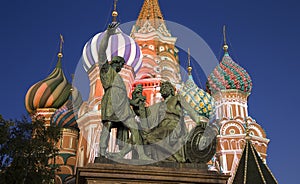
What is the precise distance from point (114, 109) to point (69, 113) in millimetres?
19164

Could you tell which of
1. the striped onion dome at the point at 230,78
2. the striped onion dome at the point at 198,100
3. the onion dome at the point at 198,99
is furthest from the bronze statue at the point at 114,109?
the striped onion dome at the point at 230,78

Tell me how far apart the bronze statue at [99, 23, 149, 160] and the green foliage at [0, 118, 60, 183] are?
17.2 feet

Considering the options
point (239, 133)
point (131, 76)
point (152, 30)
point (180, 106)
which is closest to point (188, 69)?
point (152, 30)

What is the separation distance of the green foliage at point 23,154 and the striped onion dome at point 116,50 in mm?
11508

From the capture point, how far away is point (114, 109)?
311 inches

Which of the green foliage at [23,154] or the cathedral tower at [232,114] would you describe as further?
the cathedral tower at [232,114]

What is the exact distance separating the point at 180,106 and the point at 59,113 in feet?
63.1

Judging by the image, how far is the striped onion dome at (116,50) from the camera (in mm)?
24578

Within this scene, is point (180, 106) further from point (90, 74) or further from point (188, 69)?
point (188, 69)

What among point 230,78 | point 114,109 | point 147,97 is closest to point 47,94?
point 147,97

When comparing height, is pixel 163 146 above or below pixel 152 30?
below

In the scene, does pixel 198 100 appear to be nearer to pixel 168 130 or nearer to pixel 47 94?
pixel 47 94

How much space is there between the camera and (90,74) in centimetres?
2548

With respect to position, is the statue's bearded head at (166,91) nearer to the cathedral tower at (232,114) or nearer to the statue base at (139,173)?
the statue base at (139,173)
